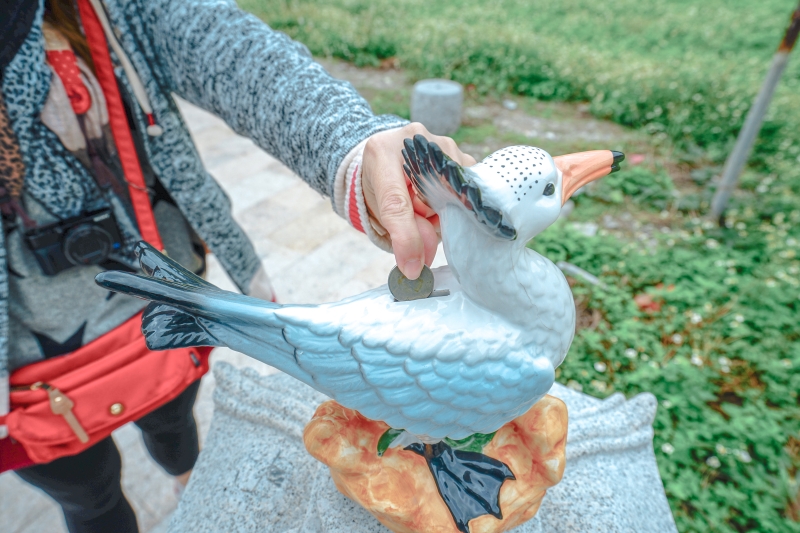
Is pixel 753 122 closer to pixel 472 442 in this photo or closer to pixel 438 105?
pixel 438 105

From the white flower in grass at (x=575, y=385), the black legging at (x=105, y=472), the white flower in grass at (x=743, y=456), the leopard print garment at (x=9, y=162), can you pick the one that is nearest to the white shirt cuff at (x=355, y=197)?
the leopard print garment at (x=9, y=162)

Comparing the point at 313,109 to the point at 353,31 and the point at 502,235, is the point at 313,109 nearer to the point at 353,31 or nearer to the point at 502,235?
the point at 502,235

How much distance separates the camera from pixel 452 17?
6.09 m

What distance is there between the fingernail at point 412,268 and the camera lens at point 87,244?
59 cm

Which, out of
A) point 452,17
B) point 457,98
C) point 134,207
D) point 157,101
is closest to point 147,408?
point 134,207

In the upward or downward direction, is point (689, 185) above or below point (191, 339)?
below

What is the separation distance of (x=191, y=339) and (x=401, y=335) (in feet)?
0.98

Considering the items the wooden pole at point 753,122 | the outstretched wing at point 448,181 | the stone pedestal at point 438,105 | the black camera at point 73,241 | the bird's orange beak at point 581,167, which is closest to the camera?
the outstretched wing at point 448,181

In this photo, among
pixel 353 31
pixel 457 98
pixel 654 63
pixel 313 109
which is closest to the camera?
pixel 313 109

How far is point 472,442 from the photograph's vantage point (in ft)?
3.05

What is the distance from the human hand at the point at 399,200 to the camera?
667 millimetres

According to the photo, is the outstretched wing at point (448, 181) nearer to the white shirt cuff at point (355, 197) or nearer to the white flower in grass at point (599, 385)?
the white shirt cuff at point (355, 197)

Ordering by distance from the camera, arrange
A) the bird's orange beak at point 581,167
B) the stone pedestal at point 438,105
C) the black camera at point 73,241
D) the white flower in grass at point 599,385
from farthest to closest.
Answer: the stone pedestal at point 438,105 → the white flower in grass at point 599,385 → the black camera at point 73,241 → the bird's orange beak at point 581,167

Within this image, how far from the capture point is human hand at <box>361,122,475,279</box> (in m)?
0.67
